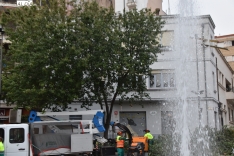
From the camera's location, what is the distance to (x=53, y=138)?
→ 14.9 m

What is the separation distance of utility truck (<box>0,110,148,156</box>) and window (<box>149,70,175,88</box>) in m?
11.3

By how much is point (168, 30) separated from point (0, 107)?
49.6ft

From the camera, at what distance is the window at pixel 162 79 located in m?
27.8

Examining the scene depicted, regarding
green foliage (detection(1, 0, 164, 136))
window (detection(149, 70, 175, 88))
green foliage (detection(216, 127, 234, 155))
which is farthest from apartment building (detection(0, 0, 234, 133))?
green foliage (detection(1, 0, 164, 136))

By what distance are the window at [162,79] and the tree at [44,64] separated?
906cm

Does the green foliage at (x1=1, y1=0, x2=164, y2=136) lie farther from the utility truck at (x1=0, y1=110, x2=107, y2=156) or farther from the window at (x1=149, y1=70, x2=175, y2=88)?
the window at (x1=149, y1=70, x2=175, y2=88)

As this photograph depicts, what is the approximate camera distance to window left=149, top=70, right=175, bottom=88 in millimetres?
27806

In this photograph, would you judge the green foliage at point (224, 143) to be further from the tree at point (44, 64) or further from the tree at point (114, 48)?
the tree at point (44, 64)

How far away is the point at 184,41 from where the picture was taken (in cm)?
1783

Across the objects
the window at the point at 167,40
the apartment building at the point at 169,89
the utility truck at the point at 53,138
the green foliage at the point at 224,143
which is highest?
the window at the point at 167,40

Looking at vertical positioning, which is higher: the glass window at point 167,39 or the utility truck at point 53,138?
the glass window at point 167,39

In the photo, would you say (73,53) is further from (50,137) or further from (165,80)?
(165,80)

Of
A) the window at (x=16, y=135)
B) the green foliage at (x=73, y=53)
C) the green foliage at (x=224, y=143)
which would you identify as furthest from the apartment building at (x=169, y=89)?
the window at (x=16, y=135)

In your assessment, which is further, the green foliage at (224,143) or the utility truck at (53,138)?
the green foliage at (224,143)
